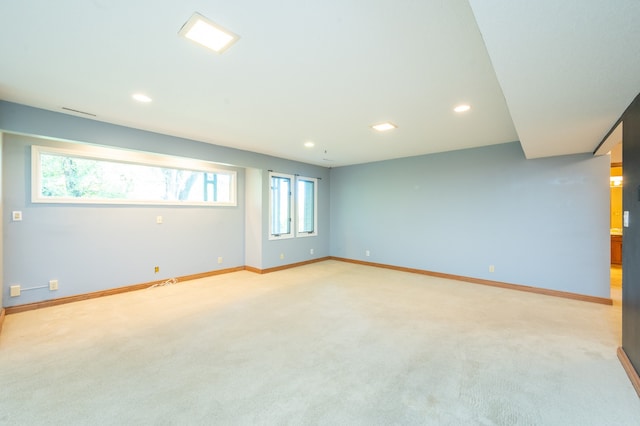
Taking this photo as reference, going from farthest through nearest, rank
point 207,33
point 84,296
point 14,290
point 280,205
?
point 280,205 → point 84,296 → point 14,290 → point 207,33

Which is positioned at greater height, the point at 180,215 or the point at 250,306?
the point at 180,215

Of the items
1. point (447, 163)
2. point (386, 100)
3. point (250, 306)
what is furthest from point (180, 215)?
point (447, 163)

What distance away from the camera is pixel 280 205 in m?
6.21

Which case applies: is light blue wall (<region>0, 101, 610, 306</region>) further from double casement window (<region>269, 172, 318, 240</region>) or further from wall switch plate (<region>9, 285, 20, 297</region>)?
double casement window (<region>269, 172, 318, 240</region>)

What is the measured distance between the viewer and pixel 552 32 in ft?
4.42

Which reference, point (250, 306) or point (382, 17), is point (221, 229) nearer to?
point (250, 306)

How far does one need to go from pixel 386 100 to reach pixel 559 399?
278cm

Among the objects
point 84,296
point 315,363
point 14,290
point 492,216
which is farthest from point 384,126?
→ point 14,290

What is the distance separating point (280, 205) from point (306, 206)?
83 cm

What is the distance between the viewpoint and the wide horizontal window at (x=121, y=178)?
373 centimetres

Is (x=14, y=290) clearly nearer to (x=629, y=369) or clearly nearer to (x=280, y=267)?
(x=280, y=267)

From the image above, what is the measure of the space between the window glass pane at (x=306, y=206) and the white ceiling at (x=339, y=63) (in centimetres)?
312

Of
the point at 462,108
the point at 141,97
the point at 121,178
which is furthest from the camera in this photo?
the point at 121,178

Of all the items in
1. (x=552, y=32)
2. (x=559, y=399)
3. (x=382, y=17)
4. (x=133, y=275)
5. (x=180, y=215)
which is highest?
(x=382, y=17)
